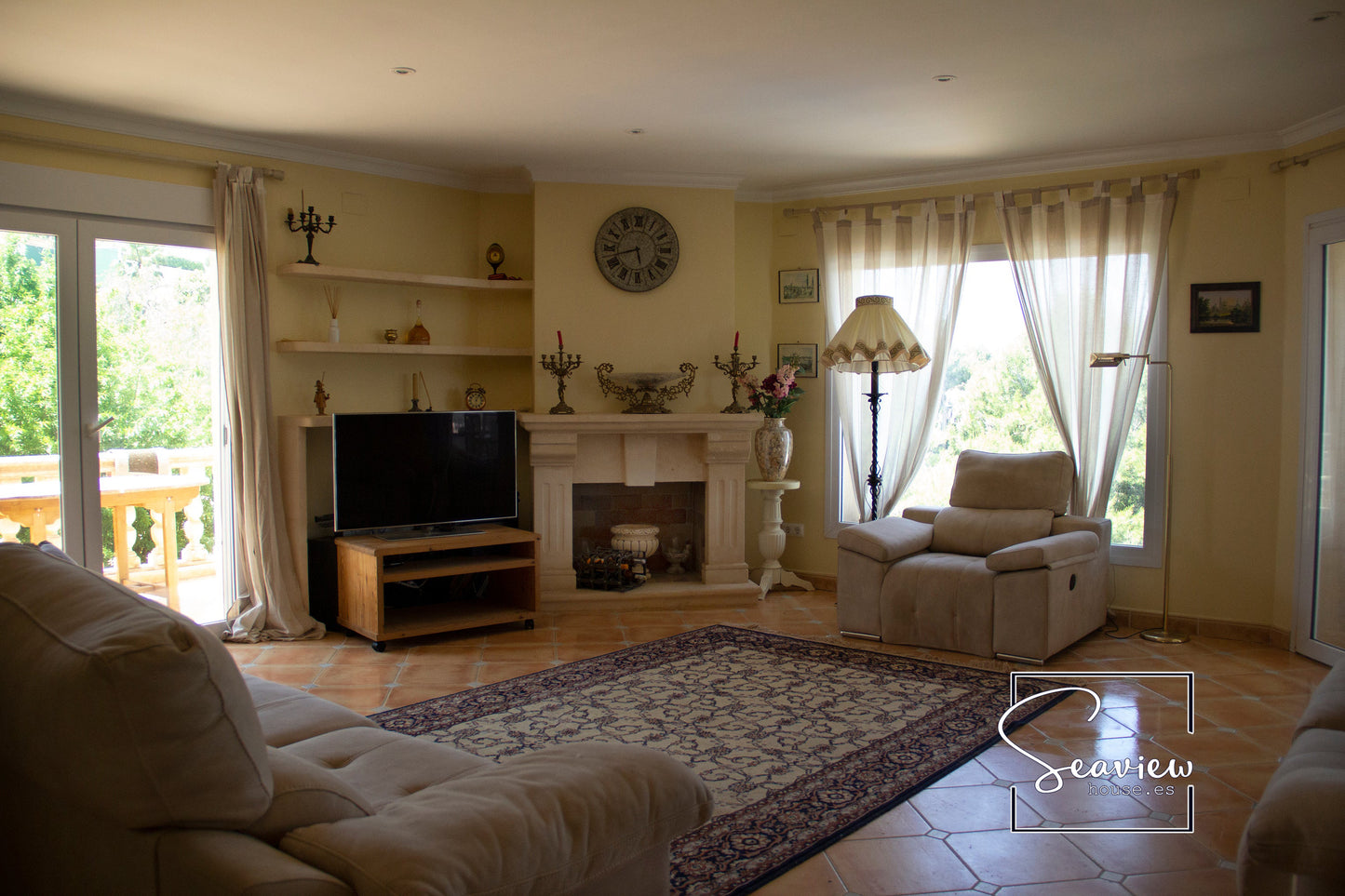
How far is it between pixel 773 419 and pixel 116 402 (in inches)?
139

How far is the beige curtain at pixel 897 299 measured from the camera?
562cm

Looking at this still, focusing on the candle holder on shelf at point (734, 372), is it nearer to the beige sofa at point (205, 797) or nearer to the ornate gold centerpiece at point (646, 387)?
the ornate gold centerpiece at point (646, 387)

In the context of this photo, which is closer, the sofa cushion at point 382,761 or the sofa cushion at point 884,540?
the sofa cushion at point 382,761

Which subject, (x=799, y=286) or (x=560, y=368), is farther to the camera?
(x=799, y=286)

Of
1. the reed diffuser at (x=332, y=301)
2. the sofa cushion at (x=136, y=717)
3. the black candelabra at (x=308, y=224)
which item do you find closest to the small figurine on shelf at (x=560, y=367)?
the reed diffuser at (x=332, y=301)

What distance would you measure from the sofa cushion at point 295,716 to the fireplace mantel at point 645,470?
285 centimetres

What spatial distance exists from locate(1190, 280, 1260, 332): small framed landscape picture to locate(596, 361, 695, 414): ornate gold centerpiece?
279 cm

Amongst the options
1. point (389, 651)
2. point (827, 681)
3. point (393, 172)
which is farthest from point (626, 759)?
point (393, 172)

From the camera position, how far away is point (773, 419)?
5773 mm

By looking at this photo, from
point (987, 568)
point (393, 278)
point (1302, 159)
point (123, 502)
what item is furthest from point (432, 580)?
point (1302, 159)

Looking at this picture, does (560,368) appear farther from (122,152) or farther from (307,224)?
(122,152)

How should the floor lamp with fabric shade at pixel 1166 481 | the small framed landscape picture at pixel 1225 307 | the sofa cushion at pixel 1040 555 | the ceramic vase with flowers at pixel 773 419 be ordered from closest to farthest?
the sofa cushion at pixel 1040 555, the floor lamp with fabric shade at pixel 1166 481, the small framed landscape picture at pixel 1225 307, the ceramic vase with flowers at pixel 773 419

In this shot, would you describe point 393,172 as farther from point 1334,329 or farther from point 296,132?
point 1334,329

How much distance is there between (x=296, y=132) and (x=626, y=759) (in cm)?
421
